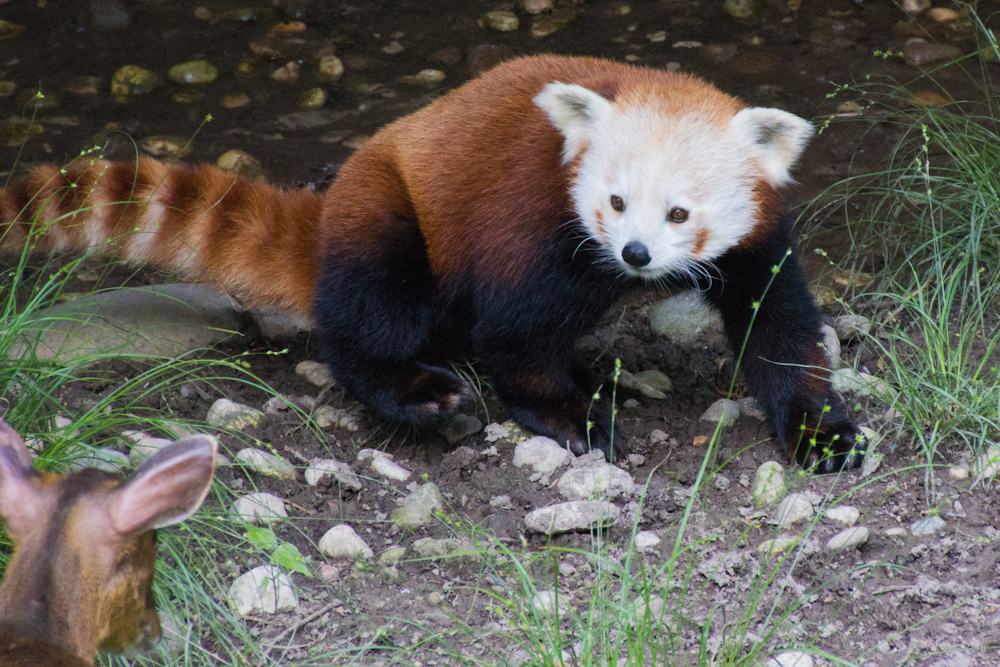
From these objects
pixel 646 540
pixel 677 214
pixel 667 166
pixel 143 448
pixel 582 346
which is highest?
pixel 667 166

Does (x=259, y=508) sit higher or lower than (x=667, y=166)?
lower

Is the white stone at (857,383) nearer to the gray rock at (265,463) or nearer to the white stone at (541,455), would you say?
the white stone at (541,455)

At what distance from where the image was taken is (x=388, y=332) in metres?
3.66

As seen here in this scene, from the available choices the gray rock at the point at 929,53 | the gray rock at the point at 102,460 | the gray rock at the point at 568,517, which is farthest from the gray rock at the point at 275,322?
the gray rock at the point at 929,53

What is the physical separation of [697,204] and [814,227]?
6.06 feet

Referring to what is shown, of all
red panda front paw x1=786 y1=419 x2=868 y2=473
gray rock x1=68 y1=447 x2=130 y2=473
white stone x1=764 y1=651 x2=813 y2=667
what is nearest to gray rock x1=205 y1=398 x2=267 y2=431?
gray rock x1=68 y1=447 x2=130 y2=473

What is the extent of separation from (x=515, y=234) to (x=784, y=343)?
98 centimetres

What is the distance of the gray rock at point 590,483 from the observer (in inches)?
119

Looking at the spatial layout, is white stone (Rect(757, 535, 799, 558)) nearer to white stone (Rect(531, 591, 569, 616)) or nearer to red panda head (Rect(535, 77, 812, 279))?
white stone (Rect(531, 591, 569, 616))

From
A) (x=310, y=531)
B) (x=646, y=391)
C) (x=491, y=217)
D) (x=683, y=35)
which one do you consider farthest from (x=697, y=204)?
(x=683, y=35)

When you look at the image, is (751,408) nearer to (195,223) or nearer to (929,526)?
(929,526)

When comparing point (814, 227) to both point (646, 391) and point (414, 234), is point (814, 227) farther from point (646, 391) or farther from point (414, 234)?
point (414, 234)

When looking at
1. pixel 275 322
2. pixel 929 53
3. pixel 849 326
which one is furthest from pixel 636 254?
pixel 929 53

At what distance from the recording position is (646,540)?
279cm
